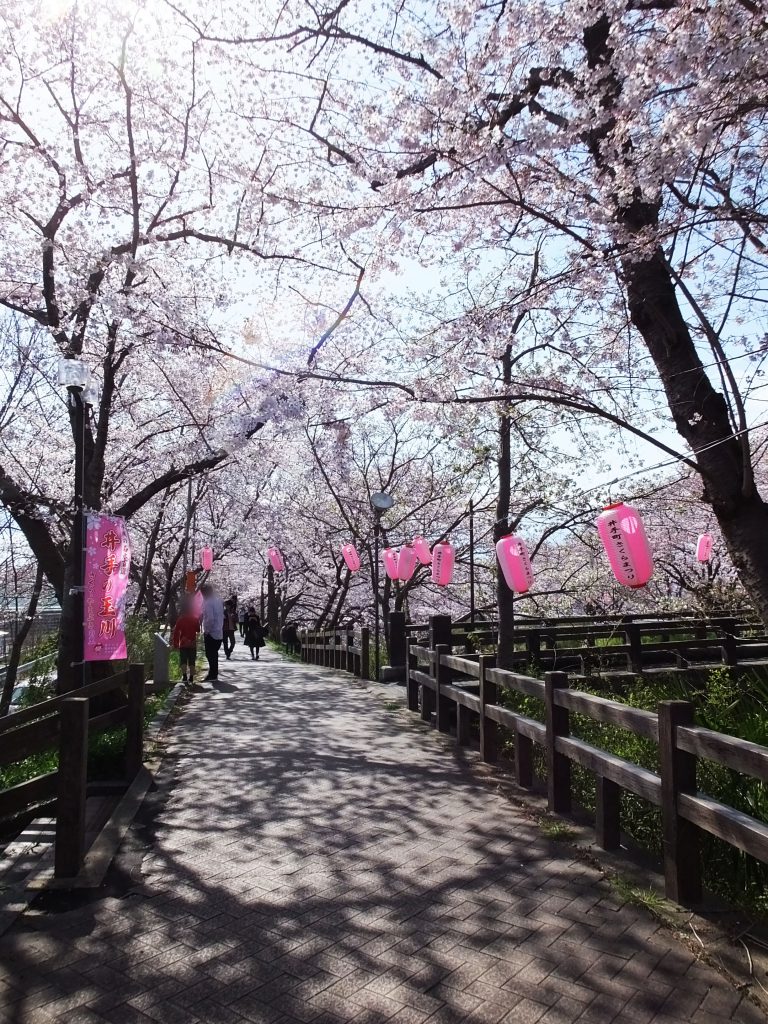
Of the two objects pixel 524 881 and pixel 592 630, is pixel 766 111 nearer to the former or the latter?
pixel 524 881

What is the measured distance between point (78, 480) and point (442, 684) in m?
4.67

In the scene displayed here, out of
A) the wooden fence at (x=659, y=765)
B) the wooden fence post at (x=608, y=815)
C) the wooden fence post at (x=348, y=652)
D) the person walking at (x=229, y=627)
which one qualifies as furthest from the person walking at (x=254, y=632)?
the wooden fence post at (x=608, y=815)

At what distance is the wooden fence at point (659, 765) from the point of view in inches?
128

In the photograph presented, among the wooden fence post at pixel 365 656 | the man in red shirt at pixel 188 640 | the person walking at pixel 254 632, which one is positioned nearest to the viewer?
the man in red shirt at pixel 188 640

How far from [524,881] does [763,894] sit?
122 cm

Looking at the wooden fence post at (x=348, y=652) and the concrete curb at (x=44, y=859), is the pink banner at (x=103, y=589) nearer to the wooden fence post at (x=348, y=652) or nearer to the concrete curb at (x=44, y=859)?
the concrete curb at (x=44, y=859)

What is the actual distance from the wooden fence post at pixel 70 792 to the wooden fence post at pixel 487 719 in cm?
365

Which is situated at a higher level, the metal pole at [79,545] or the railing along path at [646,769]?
the metal pole at [79,545]

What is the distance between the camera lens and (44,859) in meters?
4.65

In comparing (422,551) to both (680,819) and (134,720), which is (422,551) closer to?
(134,720)

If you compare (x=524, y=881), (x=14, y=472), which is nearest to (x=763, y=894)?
(x=524, y=881)

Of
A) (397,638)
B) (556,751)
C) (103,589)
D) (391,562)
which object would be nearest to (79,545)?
(103,589)

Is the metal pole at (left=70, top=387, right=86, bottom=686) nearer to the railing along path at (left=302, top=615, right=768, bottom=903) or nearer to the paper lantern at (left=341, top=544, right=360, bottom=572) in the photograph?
the railing along path at (left=302, top=615, right=768, bottom=903)

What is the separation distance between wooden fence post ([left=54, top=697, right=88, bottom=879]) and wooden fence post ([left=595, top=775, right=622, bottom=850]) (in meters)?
3.12
